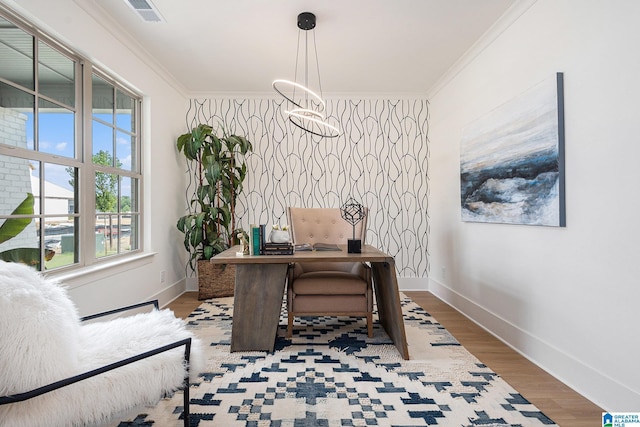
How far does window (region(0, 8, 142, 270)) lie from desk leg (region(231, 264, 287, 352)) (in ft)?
3.99

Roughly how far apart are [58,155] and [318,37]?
214 cm

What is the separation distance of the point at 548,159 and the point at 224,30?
2561mm

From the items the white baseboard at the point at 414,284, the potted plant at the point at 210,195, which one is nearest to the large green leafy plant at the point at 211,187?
the potted plant at the point at 210,195

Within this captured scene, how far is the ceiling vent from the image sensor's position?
2514mm

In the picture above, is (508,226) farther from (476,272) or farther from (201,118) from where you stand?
(201,118)

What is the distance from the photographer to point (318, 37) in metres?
3.05

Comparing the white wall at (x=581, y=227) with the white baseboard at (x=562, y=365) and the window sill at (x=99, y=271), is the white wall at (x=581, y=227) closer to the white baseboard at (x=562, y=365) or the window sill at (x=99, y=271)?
the white baseboard at (x=562, y=365)

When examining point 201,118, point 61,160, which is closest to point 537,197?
point 61,160

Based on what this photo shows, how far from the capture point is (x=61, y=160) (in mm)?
2434

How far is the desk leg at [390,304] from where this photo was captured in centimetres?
244

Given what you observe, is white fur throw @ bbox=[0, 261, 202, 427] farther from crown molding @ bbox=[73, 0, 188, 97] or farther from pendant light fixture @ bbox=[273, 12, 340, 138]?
crown molding @ bbox=[73, 0, 188, 97]

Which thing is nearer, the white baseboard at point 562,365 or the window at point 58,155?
the white baseboard at point 562,365

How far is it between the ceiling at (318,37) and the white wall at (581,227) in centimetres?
45

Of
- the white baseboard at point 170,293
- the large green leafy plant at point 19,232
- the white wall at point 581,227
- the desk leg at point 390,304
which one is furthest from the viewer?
the white baseboard at point 170,293
